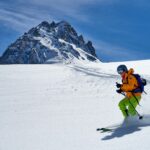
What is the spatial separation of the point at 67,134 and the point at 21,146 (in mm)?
1096

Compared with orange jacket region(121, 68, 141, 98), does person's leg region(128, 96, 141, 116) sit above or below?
below

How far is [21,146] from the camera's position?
301 inches

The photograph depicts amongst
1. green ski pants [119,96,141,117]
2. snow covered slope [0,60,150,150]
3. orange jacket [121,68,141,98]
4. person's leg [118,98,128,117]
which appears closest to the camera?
snow covered slope [0,60,150,150]

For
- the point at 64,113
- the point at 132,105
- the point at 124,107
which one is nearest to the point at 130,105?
the point at 132,105

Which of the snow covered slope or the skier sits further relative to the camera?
the skier

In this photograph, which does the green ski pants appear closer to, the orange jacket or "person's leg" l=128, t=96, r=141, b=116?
"person's leg" l=128, t=96, r=141, b=116

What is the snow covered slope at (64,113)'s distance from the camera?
7474 mm

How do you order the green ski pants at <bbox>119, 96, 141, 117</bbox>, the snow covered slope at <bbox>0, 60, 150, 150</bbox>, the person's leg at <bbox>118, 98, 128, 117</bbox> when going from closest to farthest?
the snow covered slope at <bbox>0, 60, 150, 150</bbox> < the green ski pants at <bbox>119, 96, 141, 117</bbox> < the person's leg at <bbox>118, 98, 128, 117</bbox>

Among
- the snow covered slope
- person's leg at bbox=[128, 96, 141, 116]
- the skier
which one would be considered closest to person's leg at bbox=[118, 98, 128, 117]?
the skier

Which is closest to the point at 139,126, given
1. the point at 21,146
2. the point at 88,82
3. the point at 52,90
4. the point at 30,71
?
the point at 21,146

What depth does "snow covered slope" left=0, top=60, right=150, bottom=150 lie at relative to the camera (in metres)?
7.47

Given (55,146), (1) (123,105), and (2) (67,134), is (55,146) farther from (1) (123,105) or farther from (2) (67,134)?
(1) (123,105)

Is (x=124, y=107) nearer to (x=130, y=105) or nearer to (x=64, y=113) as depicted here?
(x=130, y=105)

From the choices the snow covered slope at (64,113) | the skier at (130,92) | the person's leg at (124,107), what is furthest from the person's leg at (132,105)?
the snow covered slope at (64,113)
